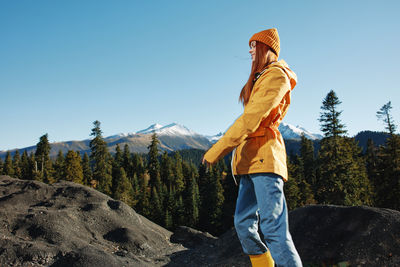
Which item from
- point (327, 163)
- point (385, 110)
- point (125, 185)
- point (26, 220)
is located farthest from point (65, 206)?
point (385, 110)

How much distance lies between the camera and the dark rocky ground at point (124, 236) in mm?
9094

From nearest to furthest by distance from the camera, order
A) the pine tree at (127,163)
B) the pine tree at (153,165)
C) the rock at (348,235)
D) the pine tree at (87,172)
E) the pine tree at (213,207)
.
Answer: the rock at (348,235) → the pine tree at (213,207) → the pine tree at (87,172) → the pine tree at (153,165) → the pine tree at (127,163)

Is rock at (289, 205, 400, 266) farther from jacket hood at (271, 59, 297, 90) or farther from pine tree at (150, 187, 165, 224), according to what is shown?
pine tree at (150, 187, 165, 224)

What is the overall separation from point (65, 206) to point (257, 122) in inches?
792

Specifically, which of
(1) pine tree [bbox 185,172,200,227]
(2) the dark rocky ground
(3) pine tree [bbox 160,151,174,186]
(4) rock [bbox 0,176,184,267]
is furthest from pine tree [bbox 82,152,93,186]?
(2) the dark rocky ground

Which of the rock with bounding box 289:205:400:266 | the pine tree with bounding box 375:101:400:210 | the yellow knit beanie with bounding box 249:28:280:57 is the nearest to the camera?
the yellow knit beanie with bounding box 249:28:280:57

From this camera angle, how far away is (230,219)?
44.3m

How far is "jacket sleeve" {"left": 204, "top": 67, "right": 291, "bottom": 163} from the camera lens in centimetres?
255

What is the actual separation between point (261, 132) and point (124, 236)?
16760mm

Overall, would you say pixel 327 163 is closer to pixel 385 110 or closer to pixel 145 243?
pixel 385 110

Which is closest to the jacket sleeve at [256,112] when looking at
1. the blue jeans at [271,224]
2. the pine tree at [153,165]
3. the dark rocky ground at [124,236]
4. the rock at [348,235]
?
the blue jeans at [271,224]

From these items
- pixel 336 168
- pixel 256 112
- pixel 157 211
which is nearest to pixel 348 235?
pixel 256 112

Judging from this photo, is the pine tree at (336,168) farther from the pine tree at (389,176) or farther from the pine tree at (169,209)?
the pine tree at (169,209)

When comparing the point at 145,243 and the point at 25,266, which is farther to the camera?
the point at 145,243
